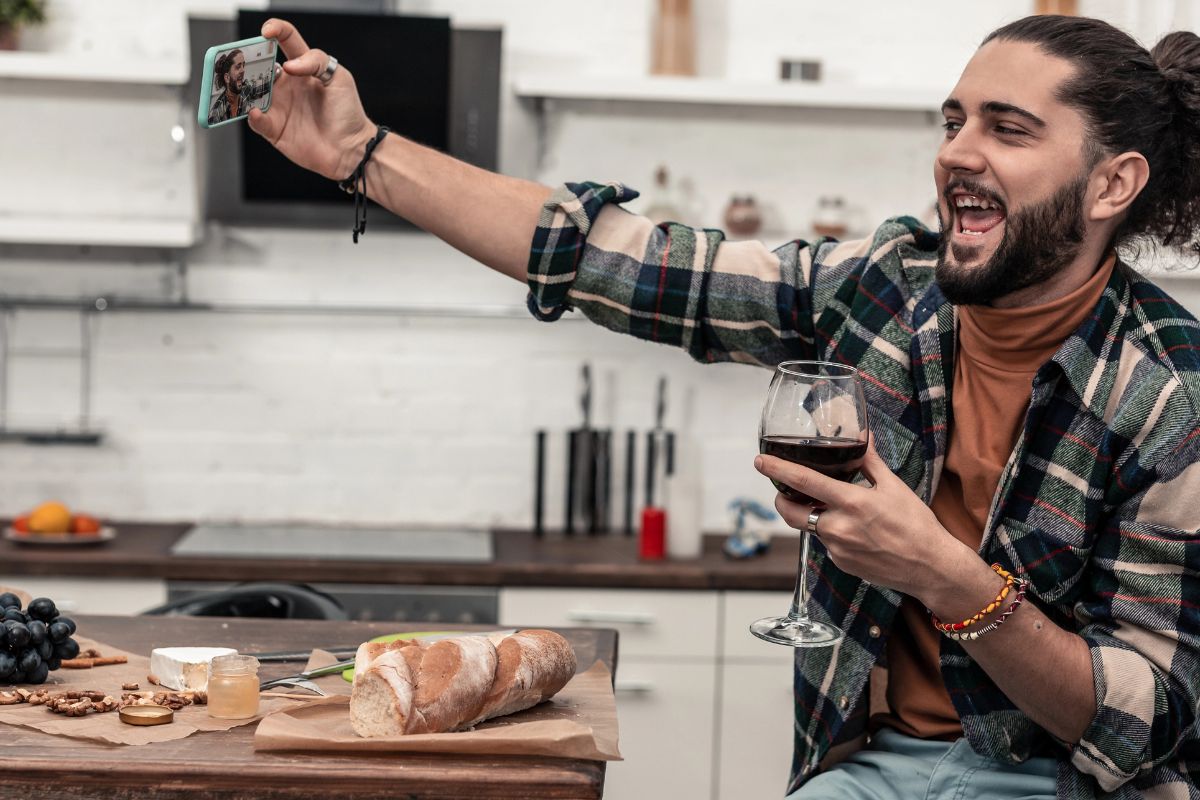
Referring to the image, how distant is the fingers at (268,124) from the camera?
195 centimetres

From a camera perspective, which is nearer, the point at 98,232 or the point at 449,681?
the point at 449,681

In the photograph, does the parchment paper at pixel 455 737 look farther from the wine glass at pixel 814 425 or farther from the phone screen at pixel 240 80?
the phone screen at pixel 240 80

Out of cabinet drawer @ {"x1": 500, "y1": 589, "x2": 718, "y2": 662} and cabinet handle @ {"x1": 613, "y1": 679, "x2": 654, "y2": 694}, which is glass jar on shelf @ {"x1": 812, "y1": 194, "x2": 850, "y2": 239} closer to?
cabinet drawer @ {"x1": 500, "y1": 589, "x2": 718, "y2": 662}

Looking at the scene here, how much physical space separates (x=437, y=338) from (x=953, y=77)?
1672mm

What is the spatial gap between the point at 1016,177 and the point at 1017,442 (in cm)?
35

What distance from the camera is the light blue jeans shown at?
179 cm

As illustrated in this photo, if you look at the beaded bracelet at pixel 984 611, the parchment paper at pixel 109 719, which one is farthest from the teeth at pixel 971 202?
the parchment paper at pixel 109 719

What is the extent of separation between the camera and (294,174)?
143 inches

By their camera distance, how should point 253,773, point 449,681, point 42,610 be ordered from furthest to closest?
1. point 42,610
2. point 449,681
3. point 253,773

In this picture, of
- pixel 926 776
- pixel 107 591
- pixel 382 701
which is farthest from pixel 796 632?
pixel 107 591

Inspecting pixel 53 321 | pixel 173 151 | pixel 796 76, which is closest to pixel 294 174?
pixel 173 151

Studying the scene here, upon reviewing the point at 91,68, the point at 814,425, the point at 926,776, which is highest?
the point at 91,68

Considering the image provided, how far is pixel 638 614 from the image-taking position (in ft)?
11.3

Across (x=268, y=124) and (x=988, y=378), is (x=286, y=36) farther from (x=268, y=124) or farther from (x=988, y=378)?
(x=988, y=378)
